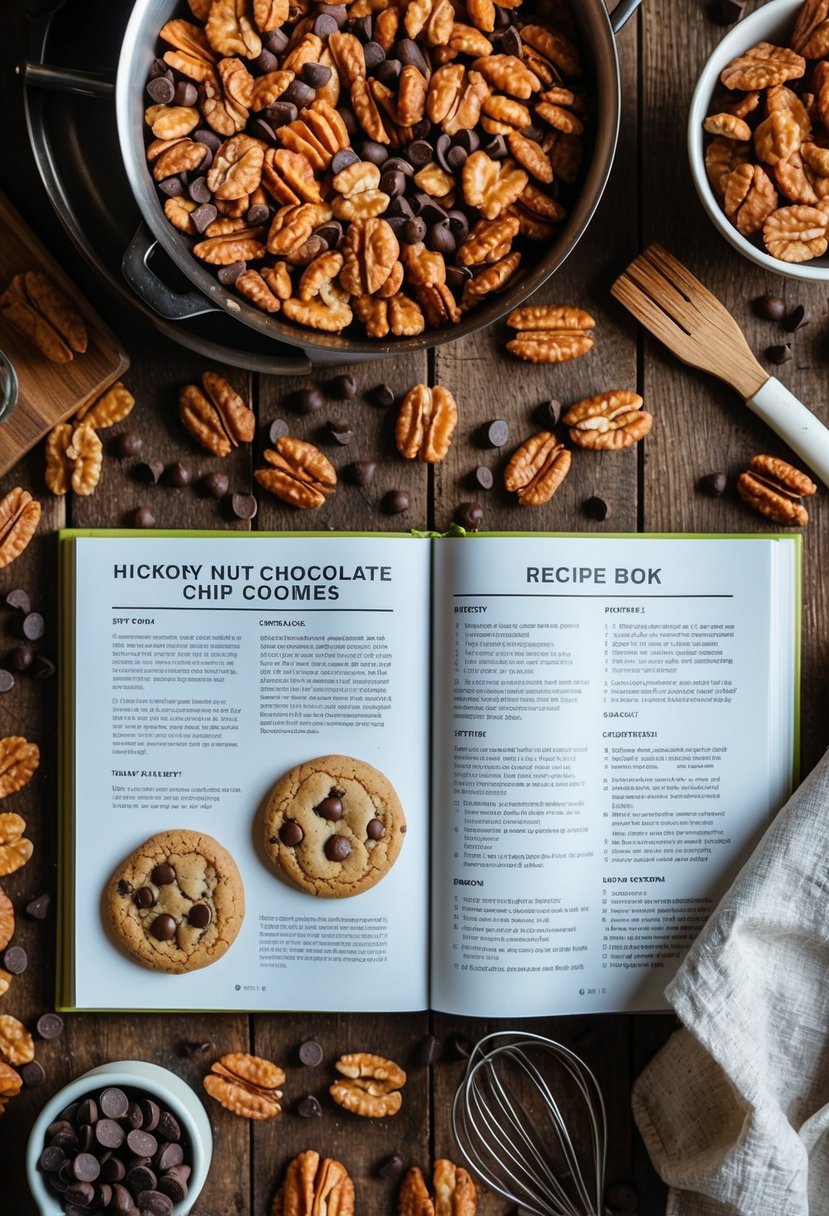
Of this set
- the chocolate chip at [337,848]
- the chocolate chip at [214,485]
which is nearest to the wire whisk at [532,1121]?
the chocolate chip at [337,848]

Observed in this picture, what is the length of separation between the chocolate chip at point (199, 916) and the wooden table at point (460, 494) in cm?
11

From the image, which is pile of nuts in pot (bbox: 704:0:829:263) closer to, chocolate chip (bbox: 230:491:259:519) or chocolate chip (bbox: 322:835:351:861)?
chocolate chip (bbox: 230:491:259:519)

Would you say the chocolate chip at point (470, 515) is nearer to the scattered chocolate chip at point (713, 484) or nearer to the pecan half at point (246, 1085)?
the scattered chocolate chip at point (713, 484)

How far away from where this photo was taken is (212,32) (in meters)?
0.86

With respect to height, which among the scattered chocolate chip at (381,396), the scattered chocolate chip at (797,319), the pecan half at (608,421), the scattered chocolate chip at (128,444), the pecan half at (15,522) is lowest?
the pecan half at (15,522)

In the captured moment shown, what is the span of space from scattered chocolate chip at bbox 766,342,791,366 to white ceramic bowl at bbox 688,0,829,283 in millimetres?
102

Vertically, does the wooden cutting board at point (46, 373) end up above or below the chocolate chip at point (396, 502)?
above

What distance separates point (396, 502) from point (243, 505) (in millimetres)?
153

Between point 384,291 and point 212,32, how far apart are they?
0.26 m

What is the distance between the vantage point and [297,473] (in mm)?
1003

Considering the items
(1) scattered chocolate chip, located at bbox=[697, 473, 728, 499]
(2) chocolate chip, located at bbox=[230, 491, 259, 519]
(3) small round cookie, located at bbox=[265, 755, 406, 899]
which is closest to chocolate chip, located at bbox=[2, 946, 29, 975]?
(3) small round cookie, located at bbox=[265, 755, 406, 899]

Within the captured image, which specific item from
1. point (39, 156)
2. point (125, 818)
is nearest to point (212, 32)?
point (39, 156)

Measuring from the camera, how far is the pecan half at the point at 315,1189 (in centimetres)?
100

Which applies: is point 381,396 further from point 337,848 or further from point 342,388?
point 337,848
